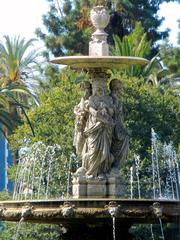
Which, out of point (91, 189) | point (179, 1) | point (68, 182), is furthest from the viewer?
point (179, 1)

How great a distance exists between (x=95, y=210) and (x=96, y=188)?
267 cm

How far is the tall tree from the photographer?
69.6 meters

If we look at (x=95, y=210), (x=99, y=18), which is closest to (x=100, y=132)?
(x=99, y=18)

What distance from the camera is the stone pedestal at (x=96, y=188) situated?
26594mm

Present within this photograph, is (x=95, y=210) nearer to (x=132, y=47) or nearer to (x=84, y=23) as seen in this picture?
(x=132, y=47)

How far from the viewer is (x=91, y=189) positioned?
87.4 ft

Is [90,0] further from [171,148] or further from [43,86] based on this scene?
[171,148]

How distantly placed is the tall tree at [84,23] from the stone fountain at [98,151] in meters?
40.8

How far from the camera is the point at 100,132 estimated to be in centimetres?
2684

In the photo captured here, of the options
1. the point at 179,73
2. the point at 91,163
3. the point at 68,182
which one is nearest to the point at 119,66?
the point at 91,163

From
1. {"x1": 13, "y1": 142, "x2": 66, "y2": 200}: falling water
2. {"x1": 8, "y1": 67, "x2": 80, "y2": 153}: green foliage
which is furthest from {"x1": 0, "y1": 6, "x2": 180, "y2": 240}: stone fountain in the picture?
{"x1": 8, "y1": 67, "x2": 80, "y2": 153}: green foliage

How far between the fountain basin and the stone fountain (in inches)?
0.7

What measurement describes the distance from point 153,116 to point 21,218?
23948 mm

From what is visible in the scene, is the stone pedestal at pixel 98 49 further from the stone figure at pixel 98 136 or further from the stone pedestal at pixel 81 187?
the stone pedestal at pixel 81 187
